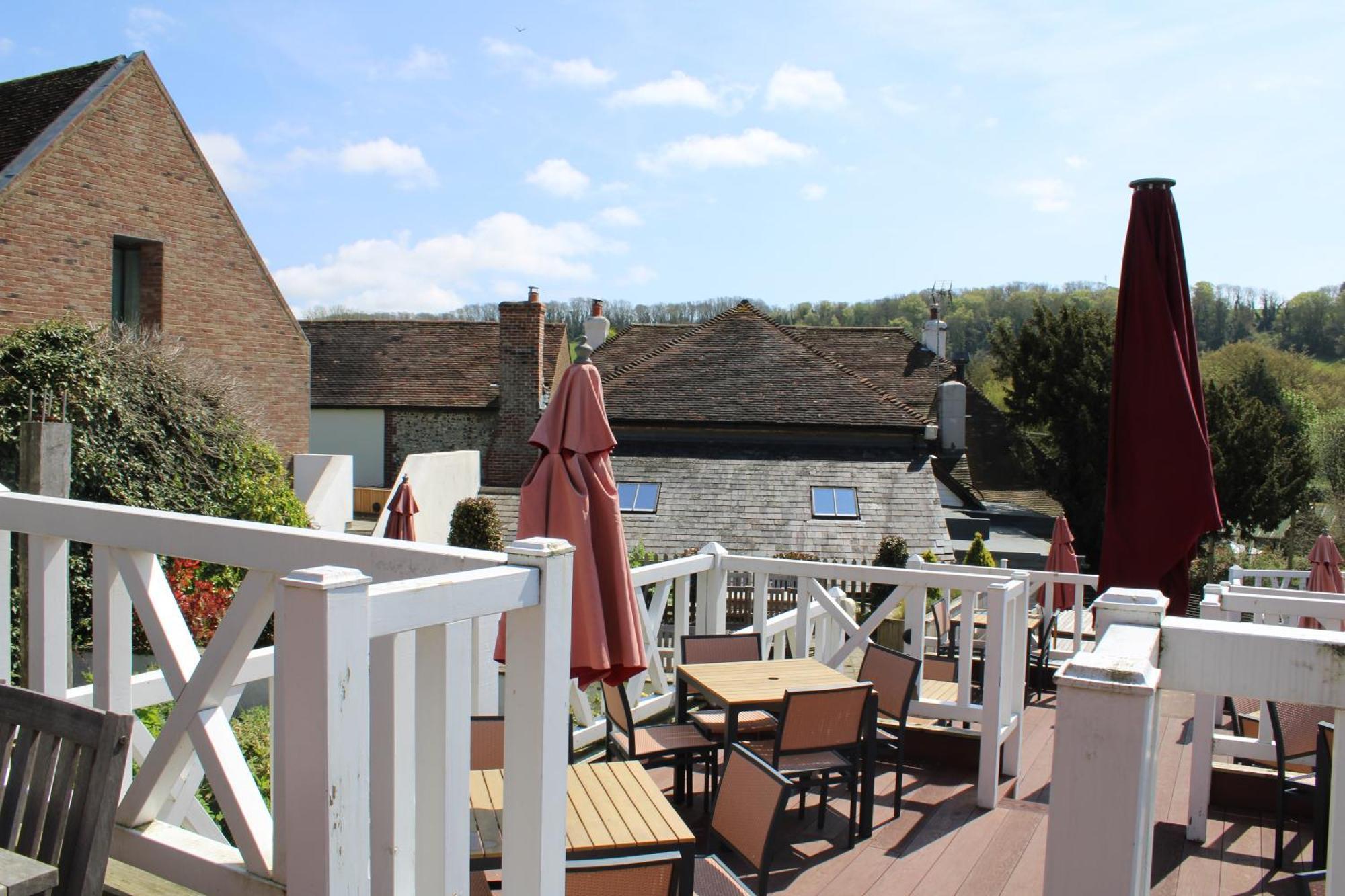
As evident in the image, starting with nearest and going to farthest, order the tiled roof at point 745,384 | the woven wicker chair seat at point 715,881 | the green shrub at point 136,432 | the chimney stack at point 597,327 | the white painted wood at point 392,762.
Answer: the white painted wood at point 392,762 < the woven wicker chair seat at point 715,881 < the chimney stack at point 597,327 < the green shrub at point 136,432 < the tiled roof at point 745,384

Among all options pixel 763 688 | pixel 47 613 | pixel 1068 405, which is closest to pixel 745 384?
pixel 1068 405

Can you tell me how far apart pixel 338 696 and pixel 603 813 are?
207 centimetres

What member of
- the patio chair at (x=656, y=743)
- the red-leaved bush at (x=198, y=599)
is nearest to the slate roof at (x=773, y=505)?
the red-leaved bush at (x=198, y=599)

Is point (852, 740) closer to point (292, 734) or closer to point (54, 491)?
point (292, 734)

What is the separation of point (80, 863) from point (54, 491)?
3.83 m

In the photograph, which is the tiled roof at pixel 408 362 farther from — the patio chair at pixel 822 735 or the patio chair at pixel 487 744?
the patio chair at pixel 487 744

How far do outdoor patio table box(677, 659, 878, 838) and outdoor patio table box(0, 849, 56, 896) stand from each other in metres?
3.47

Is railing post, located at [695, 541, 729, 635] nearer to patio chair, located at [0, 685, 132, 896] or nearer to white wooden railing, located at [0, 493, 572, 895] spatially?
white wooden railing, located at [0, 493, 572, 895]

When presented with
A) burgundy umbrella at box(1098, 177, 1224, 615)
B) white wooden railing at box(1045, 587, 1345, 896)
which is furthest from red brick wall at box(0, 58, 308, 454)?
white wooden railing at box(1045, 587, 1345, 896)

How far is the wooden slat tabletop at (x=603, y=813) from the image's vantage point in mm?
3107

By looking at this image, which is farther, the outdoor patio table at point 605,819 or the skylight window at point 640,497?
the skylight window at point 640,497

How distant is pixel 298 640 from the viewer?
1.55m

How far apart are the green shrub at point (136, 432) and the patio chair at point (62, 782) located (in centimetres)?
758

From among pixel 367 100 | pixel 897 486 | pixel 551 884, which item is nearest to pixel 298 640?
pixel 551 884
